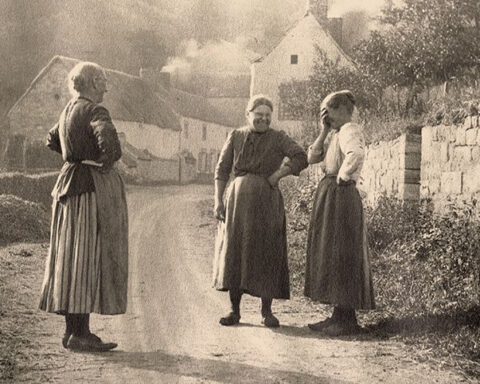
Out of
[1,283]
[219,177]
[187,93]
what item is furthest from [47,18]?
[187,93]

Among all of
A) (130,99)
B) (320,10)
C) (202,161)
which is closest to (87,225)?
(320,10)

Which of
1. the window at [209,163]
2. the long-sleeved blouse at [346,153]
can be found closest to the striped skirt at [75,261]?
the long-sleeved blouse at [346,153]

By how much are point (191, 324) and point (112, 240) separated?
1.31 metres

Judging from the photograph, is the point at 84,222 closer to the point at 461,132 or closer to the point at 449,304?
the point at 449,304

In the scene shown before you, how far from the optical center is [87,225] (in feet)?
15.9

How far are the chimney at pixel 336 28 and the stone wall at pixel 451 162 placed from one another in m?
19.6

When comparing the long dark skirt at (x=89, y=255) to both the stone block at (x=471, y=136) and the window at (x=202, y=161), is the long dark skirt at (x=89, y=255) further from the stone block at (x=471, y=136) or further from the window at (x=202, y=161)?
the window at (x=202, y=161)

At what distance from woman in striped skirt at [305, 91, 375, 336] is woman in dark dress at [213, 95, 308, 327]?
0.99 ft

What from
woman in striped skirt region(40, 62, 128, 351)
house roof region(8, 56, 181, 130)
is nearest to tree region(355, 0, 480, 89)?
woman in striped skirt region(40, 62, 128, 351)

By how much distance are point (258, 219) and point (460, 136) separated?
333 cm

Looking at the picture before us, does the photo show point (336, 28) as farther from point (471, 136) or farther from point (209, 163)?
point (471, 136)

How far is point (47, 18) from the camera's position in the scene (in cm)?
1166

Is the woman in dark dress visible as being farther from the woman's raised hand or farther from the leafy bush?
the leafy bush

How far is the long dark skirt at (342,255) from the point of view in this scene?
5641 millimetres
